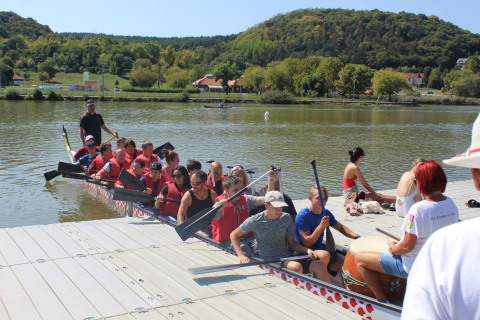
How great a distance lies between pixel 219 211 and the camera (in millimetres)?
6043

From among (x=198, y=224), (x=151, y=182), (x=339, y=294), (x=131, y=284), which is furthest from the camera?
(x=151, y=182)

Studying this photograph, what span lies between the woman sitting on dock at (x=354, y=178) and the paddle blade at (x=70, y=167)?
20.9 ft

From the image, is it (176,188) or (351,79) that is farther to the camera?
(351,79)

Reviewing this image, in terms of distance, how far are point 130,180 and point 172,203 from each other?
1.11 m

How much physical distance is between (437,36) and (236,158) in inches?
A: 7453

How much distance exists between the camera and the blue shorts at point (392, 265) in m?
4.13

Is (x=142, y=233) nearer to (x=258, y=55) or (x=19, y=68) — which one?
(x=19, y=68)

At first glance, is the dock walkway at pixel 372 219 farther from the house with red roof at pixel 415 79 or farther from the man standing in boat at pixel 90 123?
the house with red roof at pixel 415 79

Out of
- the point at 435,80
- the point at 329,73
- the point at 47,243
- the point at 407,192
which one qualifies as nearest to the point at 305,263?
the point at 407,192

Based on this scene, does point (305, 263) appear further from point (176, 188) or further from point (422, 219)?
point (176, 188)

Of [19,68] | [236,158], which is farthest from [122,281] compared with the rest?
[19,68]

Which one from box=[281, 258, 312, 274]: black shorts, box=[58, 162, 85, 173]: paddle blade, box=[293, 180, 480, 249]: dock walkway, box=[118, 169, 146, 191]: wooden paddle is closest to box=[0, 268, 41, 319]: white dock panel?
box=[281, 258, 312, 274]: black shorts

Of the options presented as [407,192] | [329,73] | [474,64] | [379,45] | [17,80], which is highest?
[379,45]

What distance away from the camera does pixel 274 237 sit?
530 cm
